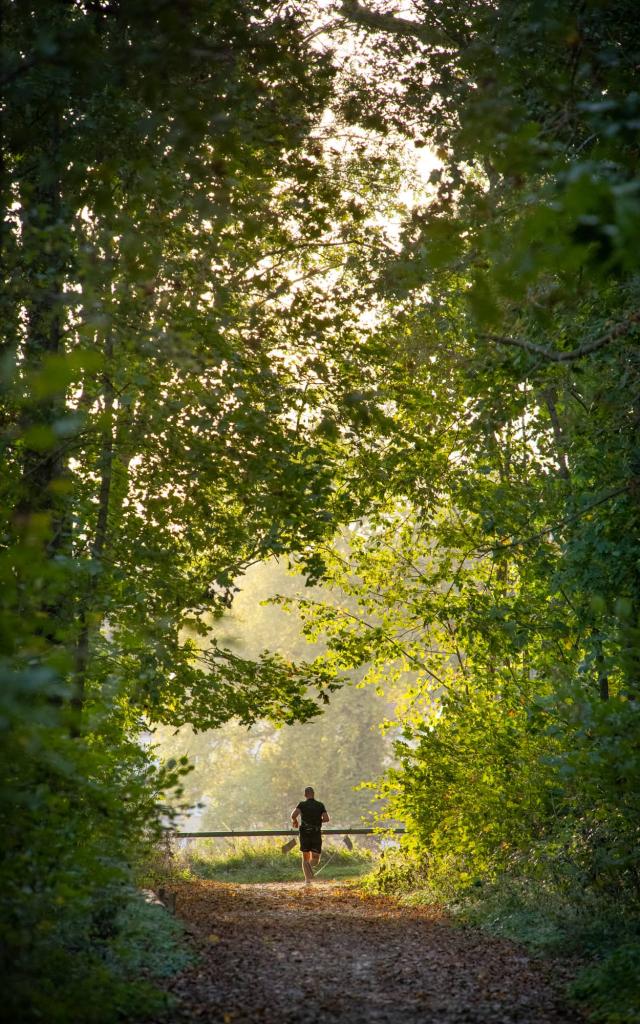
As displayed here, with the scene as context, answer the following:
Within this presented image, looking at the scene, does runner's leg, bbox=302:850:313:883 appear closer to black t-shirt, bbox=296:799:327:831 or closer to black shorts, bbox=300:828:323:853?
black shorts, bbox=300:828:323:853

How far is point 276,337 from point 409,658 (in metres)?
5.52

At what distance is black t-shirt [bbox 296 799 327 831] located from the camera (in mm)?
14719

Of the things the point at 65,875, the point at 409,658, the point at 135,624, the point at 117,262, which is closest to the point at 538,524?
the point at 409,658

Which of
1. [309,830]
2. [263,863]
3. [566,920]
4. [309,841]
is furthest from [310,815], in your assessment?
[566,920]

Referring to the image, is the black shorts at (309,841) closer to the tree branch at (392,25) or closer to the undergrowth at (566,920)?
the undergrowth at (566,920)

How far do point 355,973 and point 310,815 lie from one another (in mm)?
7546

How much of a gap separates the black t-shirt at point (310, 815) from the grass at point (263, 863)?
2.41 metres

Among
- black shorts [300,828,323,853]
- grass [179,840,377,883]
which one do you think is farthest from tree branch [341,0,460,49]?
grass [179,840,377,883]

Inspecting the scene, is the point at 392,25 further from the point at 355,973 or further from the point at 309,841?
the point at 309,841

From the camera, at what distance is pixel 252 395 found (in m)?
9.43

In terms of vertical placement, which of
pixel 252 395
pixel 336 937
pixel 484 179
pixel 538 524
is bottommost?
pixel 336 937

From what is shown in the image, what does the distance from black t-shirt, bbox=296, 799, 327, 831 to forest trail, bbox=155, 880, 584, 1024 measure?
3512 millimetres

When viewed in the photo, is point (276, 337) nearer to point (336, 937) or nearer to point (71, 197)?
point (71, 197)

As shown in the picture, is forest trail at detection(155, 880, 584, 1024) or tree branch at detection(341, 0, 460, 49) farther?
tree branch at detection(341, 0, 460, 49)
